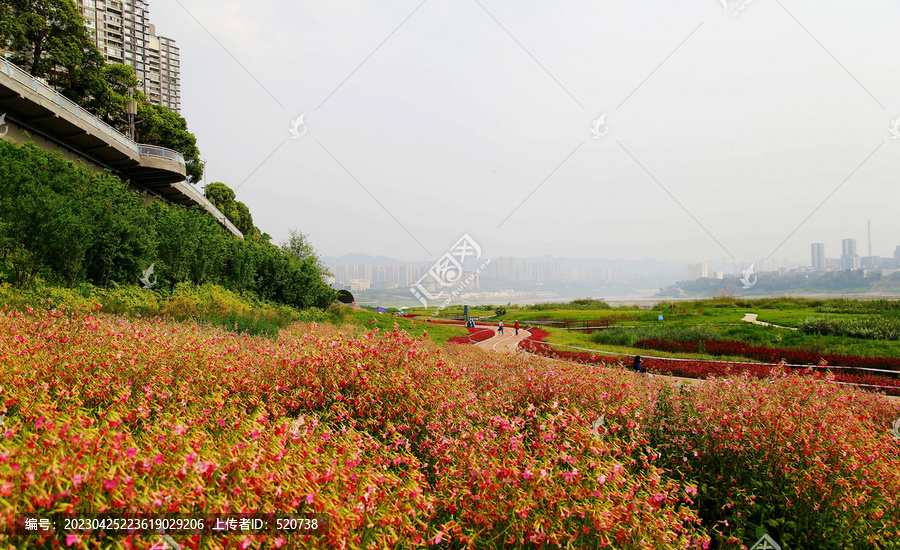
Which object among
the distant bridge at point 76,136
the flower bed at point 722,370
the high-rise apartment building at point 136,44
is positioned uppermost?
the high-rise apartment building at point 136,44

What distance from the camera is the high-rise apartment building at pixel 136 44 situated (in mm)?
79688

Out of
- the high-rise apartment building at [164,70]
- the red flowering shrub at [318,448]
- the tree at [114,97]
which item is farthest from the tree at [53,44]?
the high-rise apartment building at [164,70]

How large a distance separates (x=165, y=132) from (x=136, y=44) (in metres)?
68.1

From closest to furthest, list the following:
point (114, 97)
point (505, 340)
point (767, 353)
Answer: point (767, 353) < point (505, 340) < point (114, 97)

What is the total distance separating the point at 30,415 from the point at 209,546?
2260 millimetres

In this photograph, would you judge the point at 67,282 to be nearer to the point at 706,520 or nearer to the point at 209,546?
the point at 209,546

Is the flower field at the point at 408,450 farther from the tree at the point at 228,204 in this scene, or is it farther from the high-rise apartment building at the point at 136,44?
the high-rise apartment building at the point at 136,44

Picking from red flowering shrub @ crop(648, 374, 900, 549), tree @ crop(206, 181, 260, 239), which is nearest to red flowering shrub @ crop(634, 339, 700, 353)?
red flowering shrub @ crop(648, 374, 900, 549)

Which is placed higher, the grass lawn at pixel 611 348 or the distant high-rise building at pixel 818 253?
the distant high-rise building at pixel 818 253

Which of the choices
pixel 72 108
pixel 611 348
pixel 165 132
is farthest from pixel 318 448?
pixel 165 132

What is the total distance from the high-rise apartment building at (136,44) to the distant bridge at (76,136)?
49129 millimetres

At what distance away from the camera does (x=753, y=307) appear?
110 ft

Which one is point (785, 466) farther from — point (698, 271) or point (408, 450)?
point (698, 271)

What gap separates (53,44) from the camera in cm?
2964
